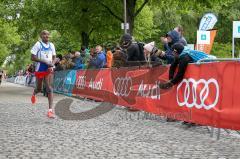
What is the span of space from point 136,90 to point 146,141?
4665 millimetres

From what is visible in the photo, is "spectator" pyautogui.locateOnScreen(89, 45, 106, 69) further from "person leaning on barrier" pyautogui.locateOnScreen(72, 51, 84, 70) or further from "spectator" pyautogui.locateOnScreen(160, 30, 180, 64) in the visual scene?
"spectator" pyautogui.locateOnScreen(160, 30, 180, 64)

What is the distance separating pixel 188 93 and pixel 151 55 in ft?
12.3

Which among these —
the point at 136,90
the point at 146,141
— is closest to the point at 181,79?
the point at 146,141

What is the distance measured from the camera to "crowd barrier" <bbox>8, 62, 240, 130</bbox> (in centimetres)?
849

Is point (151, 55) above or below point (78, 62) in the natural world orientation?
below

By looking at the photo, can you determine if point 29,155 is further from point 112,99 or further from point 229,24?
point 229,24

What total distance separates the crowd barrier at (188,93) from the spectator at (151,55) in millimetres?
202

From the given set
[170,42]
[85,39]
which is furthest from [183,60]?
[85,39]

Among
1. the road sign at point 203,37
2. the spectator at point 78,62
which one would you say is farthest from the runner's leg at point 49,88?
the spectator at point 78,62

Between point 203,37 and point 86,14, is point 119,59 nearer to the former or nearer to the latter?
point 203,37

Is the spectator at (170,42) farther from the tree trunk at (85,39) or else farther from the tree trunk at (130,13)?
the tree trunk at (85,39)

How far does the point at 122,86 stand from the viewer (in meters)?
14.5

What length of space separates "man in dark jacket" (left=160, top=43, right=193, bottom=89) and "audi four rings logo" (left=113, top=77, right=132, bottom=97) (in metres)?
2.86

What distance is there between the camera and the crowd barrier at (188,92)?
8.49 m
